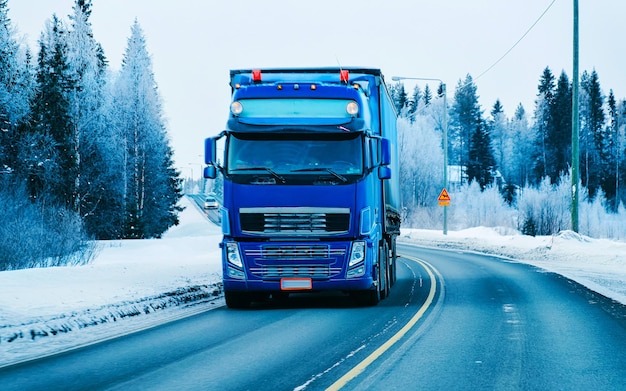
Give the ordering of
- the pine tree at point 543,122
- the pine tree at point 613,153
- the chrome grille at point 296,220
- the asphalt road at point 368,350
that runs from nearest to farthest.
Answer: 1. the asphalt road at point 368,350
2. the chrome grille at point 296,220
3. the pine tree at point 613,153
4. the pine tree at point 543,122

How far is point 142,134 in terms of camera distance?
54.0 metres

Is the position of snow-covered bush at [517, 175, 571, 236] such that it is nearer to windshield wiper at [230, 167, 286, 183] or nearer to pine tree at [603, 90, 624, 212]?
windshield wiper at [230, 167, 286, 183]

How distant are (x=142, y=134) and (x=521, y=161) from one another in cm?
7921

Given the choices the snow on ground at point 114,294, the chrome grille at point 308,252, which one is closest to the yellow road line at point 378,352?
the chrome grille at point 308,252

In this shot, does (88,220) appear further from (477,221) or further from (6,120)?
(477,221)

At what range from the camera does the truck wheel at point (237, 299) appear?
43.6 feet

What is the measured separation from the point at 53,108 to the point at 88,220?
6.79 m

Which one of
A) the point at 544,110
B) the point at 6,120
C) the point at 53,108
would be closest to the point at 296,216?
the point at 6,120

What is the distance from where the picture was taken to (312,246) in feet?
40.3

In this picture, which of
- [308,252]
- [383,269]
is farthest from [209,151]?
[383,269]

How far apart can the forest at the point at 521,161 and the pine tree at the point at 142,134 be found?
21.5 m

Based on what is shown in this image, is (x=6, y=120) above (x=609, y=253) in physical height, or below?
above

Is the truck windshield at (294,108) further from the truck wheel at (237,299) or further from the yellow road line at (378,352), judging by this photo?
the yellow road line at (378,352)

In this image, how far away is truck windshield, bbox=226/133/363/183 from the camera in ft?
40.5
